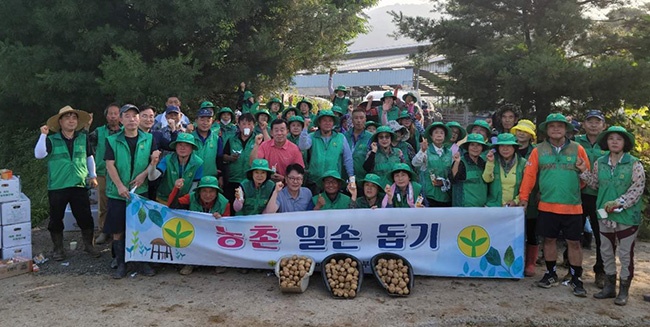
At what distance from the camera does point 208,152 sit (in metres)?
6.24

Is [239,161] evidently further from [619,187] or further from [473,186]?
[619,187]

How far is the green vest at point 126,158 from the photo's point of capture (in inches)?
219

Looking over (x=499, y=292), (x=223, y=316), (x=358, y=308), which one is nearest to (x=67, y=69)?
(x=223, y=316)

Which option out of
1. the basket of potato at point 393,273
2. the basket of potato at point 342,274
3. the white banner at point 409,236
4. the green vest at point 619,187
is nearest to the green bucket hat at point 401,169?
the white banner at point 409,236

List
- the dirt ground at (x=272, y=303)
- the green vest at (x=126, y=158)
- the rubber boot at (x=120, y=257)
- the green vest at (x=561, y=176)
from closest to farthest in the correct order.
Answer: the dirt ground at (x=272, y=303) < the green vest at (x=561, y=176) < the green vest at (x=126, y=158) < the rubber boot at (x=120, y=257)

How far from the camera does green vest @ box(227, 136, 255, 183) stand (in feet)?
21.1

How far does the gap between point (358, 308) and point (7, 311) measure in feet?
11.1

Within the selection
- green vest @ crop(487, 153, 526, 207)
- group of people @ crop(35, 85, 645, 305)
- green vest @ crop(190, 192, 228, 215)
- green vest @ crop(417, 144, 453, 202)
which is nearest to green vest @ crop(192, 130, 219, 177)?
group of people @ crop(35, 85, 645, 305)

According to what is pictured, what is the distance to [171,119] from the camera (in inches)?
260

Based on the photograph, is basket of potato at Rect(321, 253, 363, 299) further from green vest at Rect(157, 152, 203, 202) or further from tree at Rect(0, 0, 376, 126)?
tree at Rect(0, 0, 376, 126)

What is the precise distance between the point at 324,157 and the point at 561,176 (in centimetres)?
272

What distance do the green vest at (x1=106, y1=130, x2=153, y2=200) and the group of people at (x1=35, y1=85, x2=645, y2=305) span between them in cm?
1

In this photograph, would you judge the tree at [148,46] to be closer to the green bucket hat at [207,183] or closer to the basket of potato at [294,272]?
the green bucket hat at [207,183]

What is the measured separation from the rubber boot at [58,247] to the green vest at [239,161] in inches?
89.5
